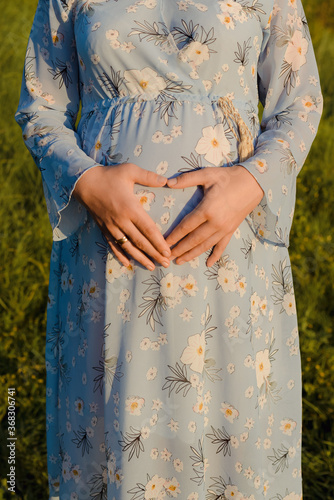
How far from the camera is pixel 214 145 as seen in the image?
1.28 metres

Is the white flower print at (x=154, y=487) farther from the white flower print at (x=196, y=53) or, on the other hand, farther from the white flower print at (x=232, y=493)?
the white flower print at (x=196, y=53)

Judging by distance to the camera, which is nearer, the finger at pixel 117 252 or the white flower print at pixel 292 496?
the finger at pixel 117 252

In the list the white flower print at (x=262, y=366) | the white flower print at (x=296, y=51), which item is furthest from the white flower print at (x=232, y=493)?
the white flower print at (x=296, y=51)

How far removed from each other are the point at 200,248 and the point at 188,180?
14 centimetres

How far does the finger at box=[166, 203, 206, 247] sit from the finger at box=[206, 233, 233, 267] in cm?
8

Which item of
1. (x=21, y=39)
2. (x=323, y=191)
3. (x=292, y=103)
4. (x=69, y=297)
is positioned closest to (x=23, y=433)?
(x=69, y=297)

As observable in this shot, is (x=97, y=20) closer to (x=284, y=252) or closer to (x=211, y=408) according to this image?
(x=284, y=252)

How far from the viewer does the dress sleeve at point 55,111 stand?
4.25 ft

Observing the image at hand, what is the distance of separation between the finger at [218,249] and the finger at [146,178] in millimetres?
170

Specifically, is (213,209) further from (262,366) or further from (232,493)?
(232,493)

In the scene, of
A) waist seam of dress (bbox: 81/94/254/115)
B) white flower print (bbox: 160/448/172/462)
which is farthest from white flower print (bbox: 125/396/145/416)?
waist seam of dress (bbox: 81/94/254/115)

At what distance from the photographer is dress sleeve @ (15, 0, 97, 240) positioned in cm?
130

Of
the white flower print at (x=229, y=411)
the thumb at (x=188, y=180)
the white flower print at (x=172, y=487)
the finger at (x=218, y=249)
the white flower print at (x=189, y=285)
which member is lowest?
the white flower print at (x=172, y=487)

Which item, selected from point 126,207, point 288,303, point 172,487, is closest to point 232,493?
point 172,487
